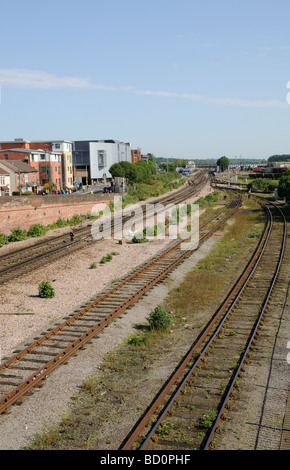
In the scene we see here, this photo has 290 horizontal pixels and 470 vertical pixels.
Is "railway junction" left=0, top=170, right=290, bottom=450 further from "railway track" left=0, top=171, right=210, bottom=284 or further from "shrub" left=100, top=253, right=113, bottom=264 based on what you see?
"railway track" left=0, top=171, right=210, bottom=284

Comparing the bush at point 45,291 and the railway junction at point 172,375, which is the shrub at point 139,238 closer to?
the railway junction at point 172,375

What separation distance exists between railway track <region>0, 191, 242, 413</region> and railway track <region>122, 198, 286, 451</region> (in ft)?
10.1

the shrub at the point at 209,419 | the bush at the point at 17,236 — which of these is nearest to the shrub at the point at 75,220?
the bush at the point at 17,236

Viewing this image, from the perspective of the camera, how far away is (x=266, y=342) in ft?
39.9

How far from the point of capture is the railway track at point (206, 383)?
785 centimetres

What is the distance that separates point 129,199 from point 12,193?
15.7m

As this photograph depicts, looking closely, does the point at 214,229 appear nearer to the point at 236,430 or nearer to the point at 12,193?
the point at 12,193

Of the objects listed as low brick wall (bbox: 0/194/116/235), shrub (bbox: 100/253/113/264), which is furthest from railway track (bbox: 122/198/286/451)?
low brick wall (bbox: 0/194/116/235)

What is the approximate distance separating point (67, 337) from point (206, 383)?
186 inches

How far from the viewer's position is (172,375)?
10.2 m

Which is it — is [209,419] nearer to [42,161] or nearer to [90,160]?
[42,161]

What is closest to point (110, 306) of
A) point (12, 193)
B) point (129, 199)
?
point (12, 193)

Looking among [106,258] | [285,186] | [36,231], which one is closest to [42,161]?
[36,231]

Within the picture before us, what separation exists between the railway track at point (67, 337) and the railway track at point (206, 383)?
3.07m
